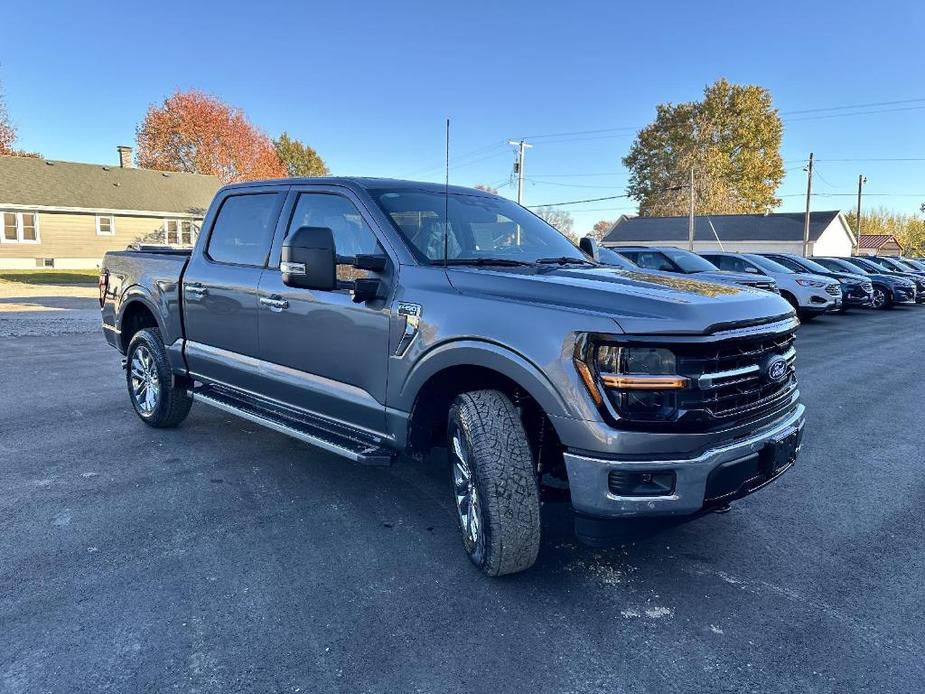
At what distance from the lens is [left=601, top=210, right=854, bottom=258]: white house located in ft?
154

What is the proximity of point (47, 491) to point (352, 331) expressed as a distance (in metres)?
2.29

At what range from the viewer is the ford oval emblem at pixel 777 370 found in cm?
308

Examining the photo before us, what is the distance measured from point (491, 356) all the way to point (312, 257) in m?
1.07

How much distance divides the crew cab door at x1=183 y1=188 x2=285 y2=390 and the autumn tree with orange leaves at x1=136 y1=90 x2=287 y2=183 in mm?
42463

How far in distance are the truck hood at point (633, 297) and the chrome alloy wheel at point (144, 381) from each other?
10.8ft

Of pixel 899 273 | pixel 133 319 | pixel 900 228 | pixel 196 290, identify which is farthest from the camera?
pixel 900 228

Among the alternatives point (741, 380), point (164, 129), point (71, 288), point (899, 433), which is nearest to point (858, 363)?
point (899, 433)

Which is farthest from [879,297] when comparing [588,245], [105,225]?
[105,225]

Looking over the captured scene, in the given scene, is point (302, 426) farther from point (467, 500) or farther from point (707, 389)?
point (707, 389)

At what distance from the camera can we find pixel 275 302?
4180mm

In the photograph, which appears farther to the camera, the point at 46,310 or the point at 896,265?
the point at 896,265

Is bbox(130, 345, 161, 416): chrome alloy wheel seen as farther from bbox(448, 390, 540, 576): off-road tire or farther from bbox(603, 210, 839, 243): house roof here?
bbox(603, 210, 839, 243): house roof

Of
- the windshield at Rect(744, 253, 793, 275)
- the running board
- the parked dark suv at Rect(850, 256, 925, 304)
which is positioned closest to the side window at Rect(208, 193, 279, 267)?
the running board

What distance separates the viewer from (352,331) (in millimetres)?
3699
